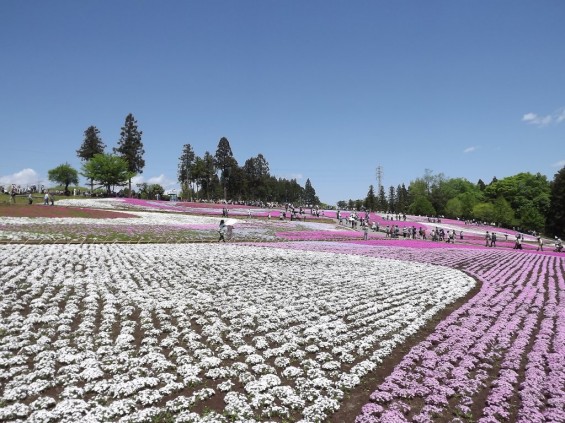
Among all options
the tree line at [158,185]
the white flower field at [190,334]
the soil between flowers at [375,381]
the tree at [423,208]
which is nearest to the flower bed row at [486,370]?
the soil between flowers at [375,381]

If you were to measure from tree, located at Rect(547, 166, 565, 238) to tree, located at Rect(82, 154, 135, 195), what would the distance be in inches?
4248

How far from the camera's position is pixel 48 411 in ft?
23.9

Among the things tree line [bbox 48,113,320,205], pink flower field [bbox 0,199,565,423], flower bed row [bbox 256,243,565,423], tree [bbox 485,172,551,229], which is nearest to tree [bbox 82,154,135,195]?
tree line [bbox 48,113,320,205]

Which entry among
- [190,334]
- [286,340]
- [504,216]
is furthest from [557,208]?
[190,334]

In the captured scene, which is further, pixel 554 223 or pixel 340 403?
pixel 554 223

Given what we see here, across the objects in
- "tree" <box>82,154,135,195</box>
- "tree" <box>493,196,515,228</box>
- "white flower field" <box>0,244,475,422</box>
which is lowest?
"white flower field" <box>0,244,475,422</box>

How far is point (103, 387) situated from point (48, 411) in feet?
3.71

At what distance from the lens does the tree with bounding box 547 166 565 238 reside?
3576 inches

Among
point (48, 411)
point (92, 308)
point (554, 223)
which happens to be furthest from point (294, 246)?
point (554, 223)

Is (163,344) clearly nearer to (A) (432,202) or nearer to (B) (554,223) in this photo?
(B) (554,223)

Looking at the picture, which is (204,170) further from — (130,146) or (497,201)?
(497,201)

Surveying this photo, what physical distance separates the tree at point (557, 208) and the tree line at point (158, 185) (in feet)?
281

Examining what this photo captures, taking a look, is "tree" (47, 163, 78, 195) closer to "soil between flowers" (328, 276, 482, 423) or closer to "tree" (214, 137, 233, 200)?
"tree" (214, 137, 233, 200)

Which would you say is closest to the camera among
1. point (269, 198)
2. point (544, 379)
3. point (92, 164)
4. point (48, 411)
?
point (48, 411)
